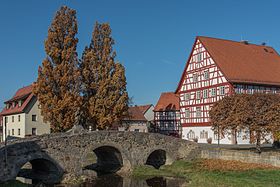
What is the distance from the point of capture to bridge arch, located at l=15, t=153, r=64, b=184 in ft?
80.2

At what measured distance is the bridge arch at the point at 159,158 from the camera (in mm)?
33281

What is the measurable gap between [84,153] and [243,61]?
27.2 metres

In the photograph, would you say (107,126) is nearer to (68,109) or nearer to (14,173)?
(68,109)

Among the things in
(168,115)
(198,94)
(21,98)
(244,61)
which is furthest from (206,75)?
(21,98)

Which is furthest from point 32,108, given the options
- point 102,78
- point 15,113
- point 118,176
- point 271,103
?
point 271,103

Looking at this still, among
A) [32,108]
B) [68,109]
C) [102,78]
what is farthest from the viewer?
[32,108]

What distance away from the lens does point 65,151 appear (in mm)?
26797

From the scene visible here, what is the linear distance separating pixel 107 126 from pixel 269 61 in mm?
25375

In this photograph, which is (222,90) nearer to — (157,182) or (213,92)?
(213,92)

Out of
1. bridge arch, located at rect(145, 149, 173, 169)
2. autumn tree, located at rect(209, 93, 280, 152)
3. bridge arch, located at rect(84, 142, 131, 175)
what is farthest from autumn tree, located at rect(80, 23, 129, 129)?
autumn tree, located at rect(209, 93, 280, 152)

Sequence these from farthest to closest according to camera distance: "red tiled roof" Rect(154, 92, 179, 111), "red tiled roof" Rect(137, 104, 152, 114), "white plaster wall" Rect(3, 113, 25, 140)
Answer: "red tiled roof" Rect(137, 104, 152, 114) → "red tiled roof" Rect(154, 92, 179, 111) → "white plaster wall" Rect(3, 113, 25, 140)

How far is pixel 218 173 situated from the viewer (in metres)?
26.4

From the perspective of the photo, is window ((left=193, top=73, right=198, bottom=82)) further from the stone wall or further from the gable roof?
the stone wall

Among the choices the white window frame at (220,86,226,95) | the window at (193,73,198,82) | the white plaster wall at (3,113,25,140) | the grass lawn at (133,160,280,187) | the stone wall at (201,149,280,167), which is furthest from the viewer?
the white plaster wall at (3,113,25,140)
